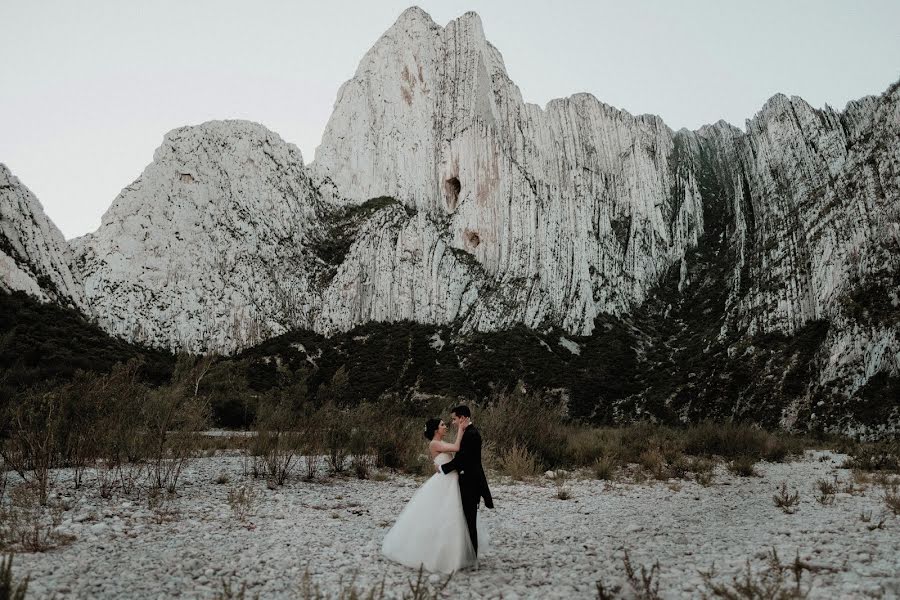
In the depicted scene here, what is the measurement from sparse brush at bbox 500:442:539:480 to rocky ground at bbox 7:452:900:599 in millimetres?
2535

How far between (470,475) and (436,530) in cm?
70

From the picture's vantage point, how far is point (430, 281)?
2496 inches

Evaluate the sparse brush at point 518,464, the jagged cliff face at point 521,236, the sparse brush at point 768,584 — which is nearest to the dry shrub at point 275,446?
the sparse brush at point 518,464

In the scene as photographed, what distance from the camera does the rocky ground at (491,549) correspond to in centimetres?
503

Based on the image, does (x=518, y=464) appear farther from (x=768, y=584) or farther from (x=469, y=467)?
(x=768, y=584)

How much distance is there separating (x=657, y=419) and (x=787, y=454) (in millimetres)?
21830

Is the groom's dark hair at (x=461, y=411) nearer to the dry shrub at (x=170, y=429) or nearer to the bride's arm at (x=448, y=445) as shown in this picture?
the bride's arm at (x=448, y=445)

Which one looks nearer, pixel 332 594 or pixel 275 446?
pixel 332 594

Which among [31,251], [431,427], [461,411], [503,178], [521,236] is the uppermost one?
[503,178]

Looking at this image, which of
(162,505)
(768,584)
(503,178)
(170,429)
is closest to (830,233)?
(503,178)

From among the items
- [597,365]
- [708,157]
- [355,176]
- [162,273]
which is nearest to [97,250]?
[162,273]

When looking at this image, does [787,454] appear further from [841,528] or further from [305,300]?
[305,300]

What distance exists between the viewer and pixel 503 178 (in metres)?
69.9

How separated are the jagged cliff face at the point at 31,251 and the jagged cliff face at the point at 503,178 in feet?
105
